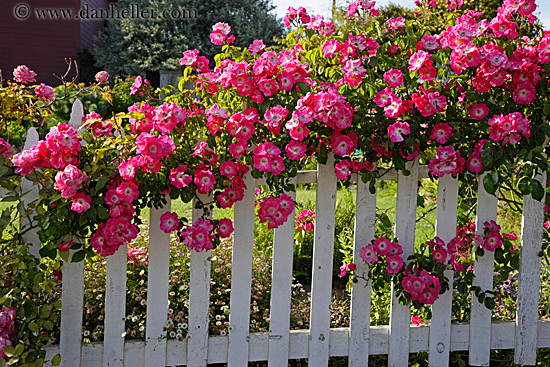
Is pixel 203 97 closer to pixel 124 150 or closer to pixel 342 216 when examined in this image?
pixel 124 150

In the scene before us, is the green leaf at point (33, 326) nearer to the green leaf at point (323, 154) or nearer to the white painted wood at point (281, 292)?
the white painted wood at point (281, 292)

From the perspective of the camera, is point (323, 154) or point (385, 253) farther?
point (385, 253)

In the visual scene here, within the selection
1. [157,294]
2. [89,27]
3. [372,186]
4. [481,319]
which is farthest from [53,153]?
[89,27]

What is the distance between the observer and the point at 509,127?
80.5 inches

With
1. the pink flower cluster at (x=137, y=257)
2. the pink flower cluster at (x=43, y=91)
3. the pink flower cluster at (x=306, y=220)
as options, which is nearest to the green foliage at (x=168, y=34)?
the pink flower cluster at (x=306, y=220)

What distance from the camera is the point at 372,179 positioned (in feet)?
7.17

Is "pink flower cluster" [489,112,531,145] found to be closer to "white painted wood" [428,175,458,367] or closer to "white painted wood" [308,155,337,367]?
"white painted wood" [428,175,458,367]

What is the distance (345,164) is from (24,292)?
128cm

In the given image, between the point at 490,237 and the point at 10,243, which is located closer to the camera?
the point at 10,243

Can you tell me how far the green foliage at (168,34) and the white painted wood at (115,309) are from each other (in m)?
9.97

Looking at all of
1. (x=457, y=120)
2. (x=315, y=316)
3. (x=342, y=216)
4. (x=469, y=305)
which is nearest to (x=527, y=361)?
(x=469, y=305)

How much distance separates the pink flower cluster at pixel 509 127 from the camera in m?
2.04

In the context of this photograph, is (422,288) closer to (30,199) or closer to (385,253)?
(385,253)

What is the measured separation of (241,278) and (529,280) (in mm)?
1275
